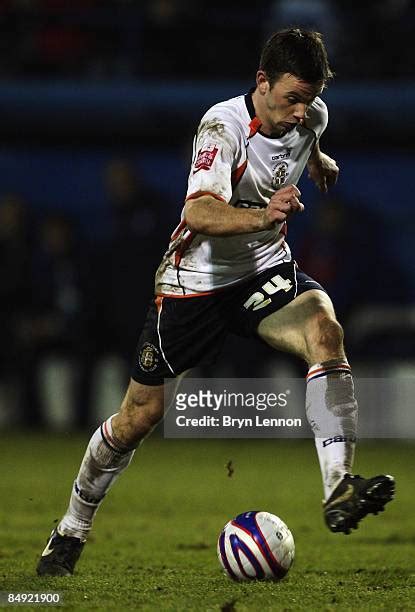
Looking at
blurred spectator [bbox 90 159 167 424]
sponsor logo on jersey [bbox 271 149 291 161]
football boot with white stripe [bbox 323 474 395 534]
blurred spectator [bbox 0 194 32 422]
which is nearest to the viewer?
football boot with white stripe [bbox 323 474 395 534]

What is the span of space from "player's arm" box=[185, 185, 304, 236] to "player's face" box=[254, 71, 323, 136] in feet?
1.69

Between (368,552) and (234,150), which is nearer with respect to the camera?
(234,150)

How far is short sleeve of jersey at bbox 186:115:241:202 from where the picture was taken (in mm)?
4988

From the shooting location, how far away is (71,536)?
558 cm

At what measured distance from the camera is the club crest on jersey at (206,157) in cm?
504

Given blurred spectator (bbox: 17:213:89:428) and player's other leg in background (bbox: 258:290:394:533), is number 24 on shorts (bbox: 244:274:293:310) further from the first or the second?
blurred spectator (bbox: 17:213:89:428)

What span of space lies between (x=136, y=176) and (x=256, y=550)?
759 centimetres

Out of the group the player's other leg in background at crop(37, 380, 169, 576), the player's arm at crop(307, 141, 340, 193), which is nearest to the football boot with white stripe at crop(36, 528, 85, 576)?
the player's other leg in background at crop(37, 380, 169, 576)

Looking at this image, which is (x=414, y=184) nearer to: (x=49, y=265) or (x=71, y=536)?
(x=49, y=265)

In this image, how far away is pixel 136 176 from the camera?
12.3 m

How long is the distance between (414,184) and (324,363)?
408 inches

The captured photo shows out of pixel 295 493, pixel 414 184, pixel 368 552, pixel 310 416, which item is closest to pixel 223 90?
pixel 414 184

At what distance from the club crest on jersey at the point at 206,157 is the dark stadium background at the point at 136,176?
6.38 meters

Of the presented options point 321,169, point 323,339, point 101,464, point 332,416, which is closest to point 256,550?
point 332,416
